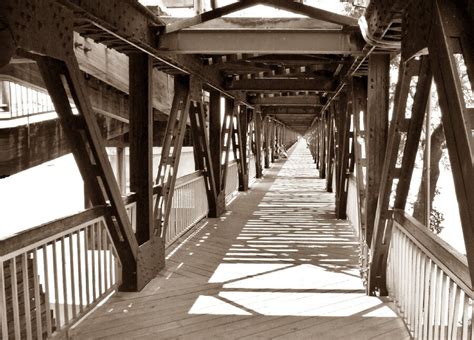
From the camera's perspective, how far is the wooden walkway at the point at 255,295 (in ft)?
15.3

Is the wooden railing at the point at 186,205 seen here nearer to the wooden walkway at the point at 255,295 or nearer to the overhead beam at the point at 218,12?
the wooden walkway at the point at 255,295

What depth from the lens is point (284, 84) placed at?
11.4m

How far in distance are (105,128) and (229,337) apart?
628cm

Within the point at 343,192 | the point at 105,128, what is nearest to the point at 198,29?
the point at 105,128

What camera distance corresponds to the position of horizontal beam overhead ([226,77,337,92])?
11.0 metres

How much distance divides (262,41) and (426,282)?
3.42m

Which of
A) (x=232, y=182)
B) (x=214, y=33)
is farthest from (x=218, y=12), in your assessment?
(x=232, y=182)

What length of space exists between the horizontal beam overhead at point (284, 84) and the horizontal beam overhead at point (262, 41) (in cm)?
490

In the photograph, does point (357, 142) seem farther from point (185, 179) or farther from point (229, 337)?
point (229, 337)

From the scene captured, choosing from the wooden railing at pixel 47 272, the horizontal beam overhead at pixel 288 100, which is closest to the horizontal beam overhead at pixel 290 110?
the horizontal beam overhead at pixel 288 100

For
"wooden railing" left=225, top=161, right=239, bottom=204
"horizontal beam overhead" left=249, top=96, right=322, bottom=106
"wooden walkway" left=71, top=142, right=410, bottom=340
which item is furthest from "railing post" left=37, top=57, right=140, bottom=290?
"horizontal beam overhead" left=249, top=96, right=322, bottom=106

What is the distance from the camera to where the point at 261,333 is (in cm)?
459

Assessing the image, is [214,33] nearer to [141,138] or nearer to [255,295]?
[141,138]

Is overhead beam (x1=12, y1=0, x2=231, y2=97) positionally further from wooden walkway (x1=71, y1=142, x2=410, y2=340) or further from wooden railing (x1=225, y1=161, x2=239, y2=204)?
wooden railing (x1=225, y1=161, x2=239, y2=204)
